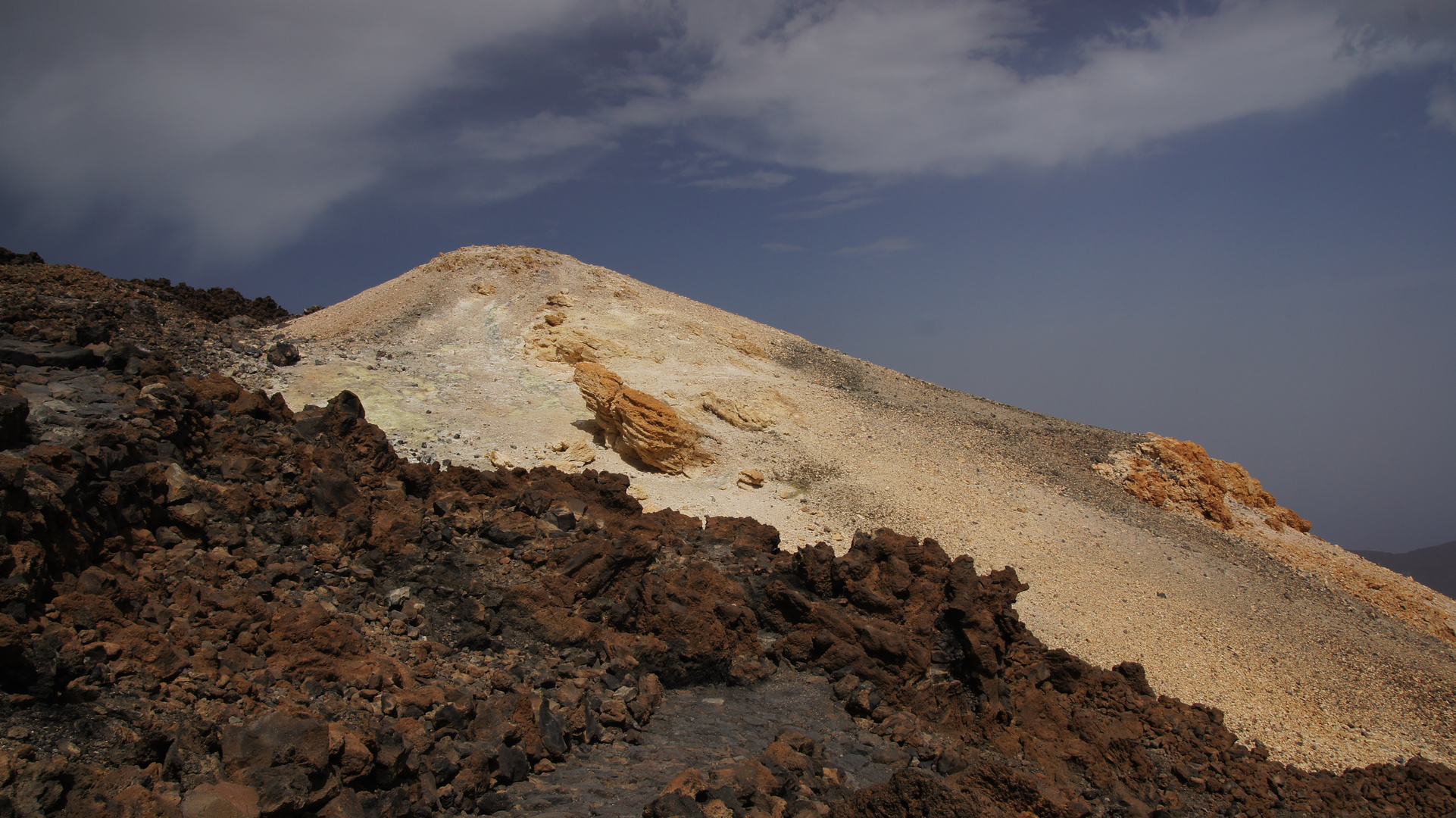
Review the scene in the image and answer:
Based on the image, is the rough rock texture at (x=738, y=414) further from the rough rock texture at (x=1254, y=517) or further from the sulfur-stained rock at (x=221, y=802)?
the sulfur-stained rock at (x=221, y=802)

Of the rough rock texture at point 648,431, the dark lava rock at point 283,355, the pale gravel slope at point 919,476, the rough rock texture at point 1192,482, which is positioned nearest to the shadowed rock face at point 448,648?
the pale gravel slope at point 919,476

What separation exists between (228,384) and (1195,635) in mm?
16013

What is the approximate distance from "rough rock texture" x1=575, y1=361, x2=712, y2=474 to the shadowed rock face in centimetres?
507

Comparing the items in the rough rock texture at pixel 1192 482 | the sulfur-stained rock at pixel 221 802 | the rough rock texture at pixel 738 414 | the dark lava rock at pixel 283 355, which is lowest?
the sulfur-stained rock at pixel 221 802

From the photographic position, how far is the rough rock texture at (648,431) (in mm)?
16859

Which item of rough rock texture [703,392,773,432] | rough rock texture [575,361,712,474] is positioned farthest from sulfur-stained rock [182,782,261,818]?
rough rock texture [703,392,773,432]

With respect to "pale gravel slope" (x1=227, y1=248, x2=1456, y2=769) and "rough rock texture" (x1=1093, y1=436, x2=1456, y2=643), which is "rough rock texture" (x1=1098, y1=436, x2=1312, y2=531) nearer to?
"rough rock texture" (x1=1093, y1=436, x2=1456, y2=643)

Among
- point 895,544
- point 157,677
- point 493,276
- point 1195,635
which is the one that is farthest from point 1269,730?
point 493,276

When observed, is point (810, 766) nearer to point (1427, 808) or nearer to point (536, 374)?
point (1427, 808)

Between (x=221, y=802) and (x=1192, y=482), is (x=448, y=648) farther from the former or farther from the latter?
(x=1192, y=482)

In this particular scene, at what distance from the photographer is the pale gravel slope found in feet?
43.5

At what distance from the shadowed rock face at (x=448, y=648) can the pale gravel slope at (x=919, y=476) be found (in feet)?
15.4

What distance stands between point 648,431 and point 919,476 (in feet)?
20.6

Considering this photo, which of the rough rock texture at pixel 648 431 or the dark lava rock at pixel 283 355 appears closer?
the rough rock texture at pixel 648 431
